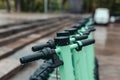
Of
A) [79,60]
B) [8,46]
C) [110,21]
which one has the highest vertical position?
[79,60]

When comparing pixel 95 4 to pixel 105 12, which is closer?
pixel 105 12

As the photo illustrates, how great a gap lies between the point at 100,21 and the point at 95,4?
8.14 meters

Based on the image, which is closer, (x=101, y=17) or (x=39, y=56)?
(x=39, y=56)

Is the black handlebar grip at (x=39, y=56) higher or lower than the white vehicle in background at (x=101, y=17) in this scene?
higher

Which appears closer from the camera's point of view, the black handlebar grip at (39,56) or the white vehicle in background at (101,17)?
the black handlebar grip at (39,56)

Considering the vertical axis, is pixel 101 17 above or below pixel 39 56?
below

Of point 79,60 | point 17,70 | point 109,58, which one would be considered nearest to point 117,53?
point 109,58

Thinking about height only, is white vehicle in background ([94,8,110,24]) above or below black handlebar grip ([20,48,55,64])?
below

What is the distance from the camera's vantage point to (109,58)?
903 centimetres

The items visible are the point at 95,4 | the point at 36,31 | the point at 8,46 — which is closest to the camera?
the point at 8,46

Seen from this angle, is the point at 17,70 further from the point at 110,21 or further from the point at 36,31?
the point at 110,21

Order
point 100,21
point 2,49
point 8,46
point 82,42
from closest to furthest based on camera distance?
point 82,42
point 2,49
point 8,46
point 100,21

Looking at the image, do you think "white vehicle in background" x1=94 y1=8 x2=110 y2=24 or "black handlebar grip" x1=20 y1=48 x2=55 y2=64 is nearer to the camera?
"black handlebar grip" x1=20 y1=48 x2=55 y2=64

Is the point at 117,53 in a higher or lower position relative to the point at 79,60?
lower
